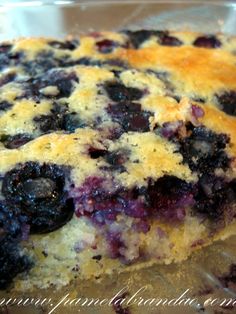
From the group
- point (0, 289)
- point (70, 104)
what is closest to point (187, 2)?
point (70, 104)

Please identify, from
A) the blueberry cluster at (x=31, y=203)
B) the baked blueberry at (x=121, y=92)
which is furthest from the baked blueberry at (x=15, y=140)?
the baked blueberry at (x=121, y=92)

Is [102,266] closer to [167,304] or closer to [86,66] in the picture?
[167,304]

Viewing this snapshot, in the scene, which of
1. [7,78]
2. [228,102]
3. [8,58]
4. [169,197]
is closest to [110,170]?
[169,197]

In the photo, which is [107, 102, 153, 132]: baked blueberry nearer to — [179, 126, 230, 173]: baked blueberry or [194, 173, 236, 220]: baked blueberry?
[179, 126, 230, 173]: baked blueberry

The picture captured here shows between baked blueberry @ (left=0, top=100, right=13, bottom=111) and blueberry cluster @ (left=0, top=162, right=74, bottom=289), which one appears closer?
blueberry cluster @ (left=0, top=162, right=74, bottom=289)

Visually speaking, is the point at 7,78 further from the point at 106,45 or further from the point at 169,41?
the point at 169,41

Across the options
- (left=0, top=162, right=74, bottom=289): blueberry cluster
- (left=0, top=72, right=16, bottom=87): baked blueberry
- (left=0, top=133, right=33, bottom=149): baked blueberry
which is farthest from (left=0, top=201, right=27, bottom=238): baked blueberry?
(left=0, top=72, right=16, bottom=87): baked blueberry

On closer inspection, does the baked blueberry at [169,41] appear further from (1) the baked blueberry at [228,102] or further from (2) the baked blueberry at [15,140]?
(2) the baked blueberry at [15,140]
